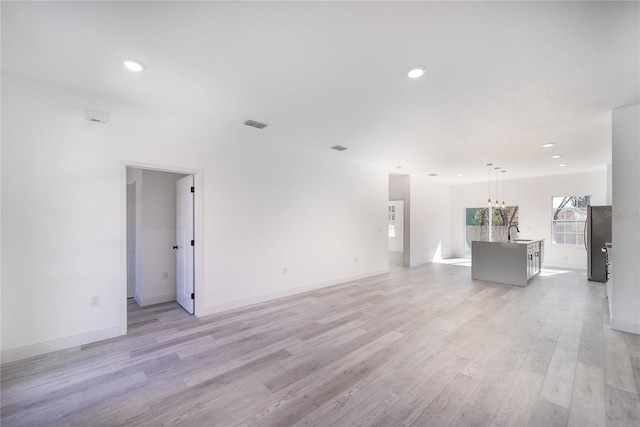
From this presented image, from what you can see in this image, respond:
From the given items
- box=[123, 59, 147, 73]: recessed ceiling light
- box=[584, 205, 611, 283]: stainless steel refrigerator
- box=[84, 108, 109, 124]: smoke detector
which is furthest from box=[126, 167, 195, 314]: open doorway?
box=[584, 205, 611, 283]: stainless steel refrigerator

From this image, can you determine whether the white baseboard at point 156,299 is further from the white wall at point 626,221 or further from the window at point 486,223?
the window at point 486,223

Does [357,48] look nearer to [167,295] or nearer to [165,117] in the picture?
[165,117]

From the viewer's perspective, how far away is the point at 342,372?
2453mm

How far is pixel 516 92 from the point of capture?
9.53ft

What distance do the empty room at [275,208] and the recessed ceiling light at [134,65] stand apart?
0.02m

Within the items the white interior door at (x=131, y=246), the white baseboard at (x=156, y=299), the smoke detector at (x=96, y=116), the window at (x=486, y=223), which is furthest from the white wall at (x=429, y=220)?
the smoke detector at (x=96, y=116)

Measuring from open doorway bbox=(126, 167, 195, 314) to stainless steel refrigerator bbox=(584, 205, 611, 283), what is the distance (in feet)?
28.0

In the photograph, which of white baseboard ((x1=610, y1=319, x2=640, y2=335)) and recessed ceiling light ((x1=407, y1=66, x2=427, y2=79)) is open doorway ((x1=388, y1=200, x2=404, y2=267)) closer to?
white baseboard ((x1=610, y1=319, x2=640, y2=335))

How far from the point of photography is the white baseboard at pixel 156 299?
4.40 m

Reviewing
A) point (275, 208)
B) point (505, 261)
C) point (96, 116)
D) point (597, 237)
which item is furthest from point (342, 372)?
point (597, 237)

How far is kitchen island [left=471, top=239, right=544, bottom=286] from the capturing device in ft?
18.8

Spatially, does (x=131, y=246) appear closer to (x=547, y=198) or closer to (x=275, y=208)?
(x=275, y=208)

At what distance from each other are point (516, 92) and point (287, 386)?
375 cm

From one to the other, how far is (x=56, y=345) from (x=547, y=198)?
1133cm
